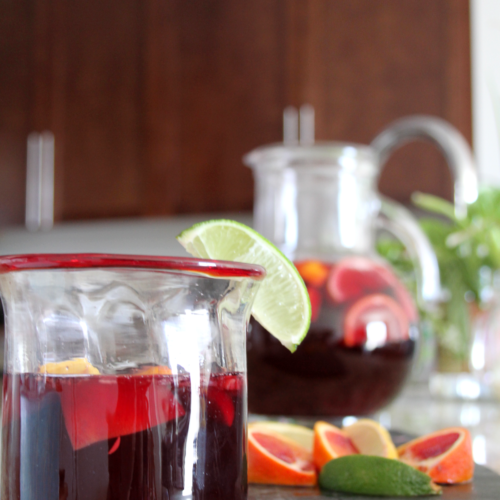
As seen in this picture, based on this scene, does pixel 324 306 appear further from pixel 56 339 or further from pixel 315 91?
pixel 315 91

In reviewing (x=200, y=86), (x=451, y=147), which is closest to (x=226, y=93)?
(x=200, y=86)

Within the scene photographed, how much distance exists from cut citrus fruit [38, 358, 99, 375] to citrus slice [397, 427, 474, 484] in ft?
0.80

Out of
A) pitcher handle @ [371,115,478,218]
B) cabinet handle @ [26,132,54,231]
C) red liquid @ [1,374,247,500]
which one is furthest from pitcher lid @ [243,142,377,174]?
cabinet handle @ [26,132,54,231]

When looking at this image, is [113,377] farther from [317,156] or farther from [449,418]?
[449,418]

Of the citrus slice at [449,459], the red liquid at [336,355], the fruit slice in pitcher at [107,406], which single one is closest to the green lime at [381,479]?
the citrus slice at [449,459]

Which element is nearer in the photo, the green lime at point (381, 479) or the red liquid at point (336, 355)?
the green lime at point (381, 479)

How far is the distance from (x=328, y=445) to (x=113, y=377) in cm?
20

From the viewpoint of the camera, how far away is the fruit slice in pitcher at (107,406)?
1.14ft

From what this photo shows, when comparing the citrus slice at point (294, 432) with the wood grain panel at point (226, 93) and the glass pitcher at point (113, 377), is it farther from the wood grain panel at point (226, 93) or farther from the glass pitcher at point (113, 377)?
the wood grain panel at point (226, 93)

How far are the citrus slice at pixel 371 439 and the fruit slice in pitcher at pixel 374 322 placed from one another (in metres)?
0.17

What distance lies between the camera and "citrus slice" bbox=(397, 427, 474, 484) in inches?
18.1

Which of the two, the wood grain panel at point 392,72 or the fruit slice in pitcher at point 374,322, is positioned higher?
the wood grain panel at point 392,72

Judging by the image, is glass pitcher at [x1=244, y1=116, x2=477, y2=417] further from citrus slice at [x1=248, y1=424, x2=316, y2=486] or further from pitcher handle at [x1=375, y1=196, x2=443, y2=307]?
citrus slice at [x1=248, y1=424, x2=316, y2=486]

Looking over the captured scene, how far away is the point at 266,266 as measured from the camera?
0.44 meters
